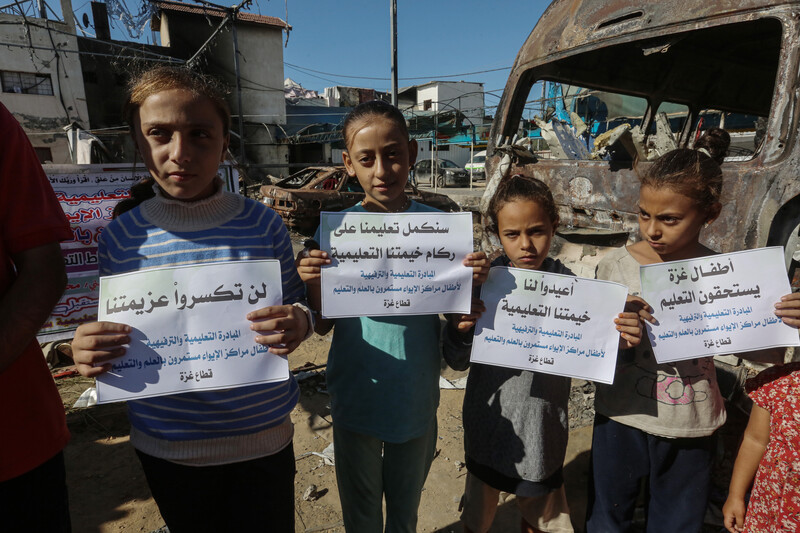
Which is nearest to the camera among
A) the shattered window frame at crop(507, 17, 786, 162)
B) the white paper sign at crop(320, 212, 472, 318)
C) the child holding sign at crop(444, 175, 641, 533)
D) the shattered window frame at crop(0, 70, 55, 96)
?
the white paper sign at crop(320, 212, 472, 318)

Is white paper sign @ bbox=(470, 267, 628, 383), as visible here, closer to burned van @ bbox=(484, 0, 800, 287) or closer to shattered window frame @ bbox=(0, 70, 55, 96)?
burned van @ bbox=(484, 0, 800, 287)

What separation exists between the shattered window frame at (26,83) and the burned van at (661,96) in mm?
19337

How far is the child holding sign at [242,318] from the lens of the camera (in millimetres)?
1087

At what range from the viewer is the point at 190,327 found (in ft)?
3.63

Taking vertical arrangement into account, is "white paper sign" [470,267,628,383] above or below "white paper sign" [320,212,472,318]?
below

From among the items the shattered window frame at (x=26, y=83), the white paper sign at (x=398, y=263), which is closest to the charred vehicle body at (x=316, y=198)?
the white paper sign at (x=398, y=263)

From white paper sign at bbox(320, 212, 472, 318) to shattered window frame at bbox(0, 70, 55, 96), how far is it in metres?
20.2

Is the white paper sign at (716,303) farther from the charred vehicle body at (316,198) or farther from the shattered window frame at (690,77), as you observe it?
the charred vehicle body at (316,198)

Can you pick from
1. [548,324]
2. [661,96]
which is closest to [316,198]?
[661,96]

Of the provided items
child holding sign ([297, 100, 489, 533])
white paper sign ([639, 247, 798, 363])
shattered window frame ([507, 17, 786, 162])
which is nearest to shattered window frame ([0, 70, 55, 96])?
shattered window frame ([507, 17, 786, 162])

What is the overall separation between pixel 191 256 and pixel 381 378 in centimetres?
70

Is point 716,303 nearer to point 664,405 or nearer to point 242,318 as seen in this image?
point 664,405

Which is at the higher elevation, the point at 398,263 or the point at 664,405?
the point at 398,263

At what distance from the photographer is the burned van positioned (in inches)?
69.7
